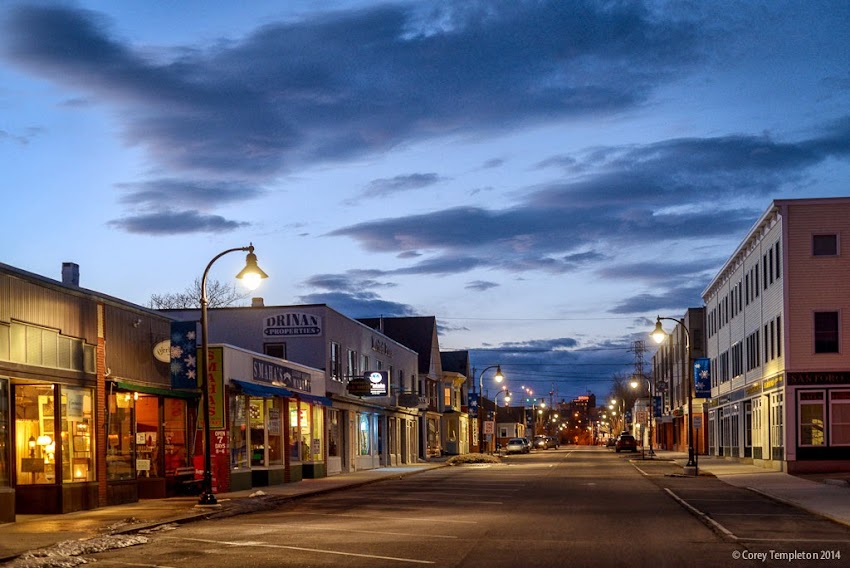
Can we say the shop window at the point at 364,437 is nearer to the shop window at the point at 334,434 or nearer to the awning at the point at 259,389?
the shop window at the point at 334,434

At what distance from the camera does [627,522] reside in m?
21.8

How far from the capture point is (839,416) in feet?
149

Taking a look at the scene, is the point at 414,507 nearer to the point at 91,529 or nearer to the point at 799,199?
the point at 91,529

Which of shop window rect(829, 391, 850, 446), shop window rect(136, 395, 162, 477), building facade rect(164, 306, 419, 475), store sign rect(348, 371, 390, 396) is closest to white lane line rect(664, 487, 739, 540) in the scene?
shop window rect(136, 395, 162, 477)

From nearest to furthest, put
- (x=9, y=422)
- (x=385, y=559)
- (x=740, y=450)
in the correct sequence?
(x=385, y=559) → (x=9, y=422) → (x=740, y=450)

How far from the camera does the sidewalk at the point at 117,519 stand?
18.9 metres

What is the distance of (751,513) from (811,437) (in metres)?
23.0

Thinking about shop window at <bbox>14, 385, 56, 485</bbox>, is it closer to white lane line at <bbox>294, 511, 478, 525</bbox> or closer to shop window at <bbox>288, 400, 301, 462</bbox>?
white lane line at <bbox>294, 511, 478, 525</bbox>

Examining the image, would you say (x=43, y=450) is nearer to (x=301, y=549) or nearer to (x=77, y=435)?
(x=77, y=435)

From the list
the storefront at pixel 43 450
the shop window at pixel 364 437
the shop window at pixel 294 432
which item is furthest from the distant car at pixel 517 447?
the storefront at pixel 43 450

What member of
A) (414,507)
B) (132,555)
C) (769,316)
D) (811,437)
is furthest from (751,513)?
(769,316)

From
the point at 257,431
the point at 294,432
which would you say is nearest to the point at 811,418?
the point at 294,432

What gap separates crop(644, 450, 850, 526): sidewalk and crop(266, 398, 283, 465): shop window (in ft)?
54.1

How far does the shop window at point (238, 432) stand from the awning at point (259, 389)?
708 millimetres
